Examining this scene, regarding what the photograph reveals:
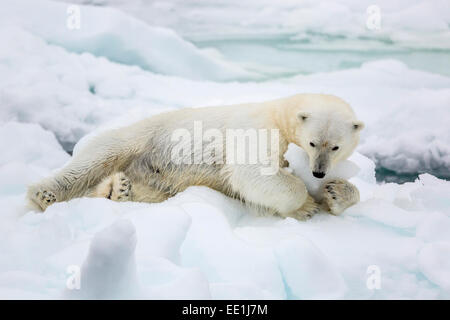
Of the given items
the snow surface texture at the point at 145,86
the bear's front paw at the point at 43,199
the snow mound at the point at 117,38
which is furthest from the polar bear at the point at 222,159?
the snow mound at the point at 117,38

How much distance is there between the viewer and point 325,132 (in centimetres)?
216

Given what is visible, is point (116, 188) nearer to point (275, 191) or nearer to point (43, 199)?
→ point (43, 199)

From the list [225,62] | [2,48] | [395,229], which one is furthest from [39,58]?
[395,229]

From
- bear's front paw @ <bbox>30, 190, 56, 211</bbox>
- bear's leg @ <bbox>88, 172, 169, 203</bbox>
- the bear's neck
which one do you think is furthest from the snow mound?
bear's front paw @ <bbox>30, 190, 56, 211</bbox>

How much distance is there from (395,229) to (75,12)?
2.44 m

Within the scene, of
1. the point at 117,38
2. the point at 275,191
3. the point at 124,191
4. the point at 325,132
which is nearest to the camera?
the point at 325,132

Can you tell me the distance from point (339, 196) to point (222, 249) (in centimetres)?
76

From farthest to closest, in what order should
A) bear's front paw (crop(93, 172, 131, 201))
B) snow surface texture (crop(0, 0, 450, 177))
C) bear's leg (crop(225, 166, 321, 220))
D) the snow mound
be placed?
1. the snow mound
2. snow surface texture (crop(0, 0, 450, 177))
3. bear's front paw (crop(93, 172, 131, 201))
4. bear's leg (crop(225, 166, 321, 220))

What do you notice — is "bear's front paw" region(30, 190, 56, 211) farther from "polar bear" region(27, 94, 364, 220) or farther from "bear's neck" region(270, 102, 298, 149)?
"bear's neck" region(270, 102, 298, 149)

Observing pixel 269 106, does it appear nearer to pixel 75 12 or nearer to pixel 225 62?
pixel 225 62

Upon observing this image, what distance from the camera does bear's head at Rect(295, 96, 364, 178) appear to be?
2152 mm

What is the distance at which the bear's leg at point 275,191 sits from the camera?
229 centimetres

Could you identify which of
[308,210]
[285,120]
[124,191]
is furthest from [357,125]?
[124,191]

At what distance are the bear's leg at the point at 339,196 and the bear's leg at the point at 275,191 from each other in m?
0.09
